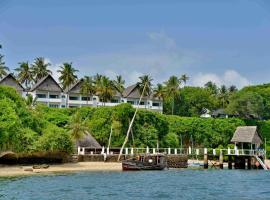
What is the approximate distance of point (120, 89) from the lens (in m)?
119

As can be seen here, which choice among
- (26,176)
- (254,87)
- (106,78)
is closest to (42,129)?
(26,176)

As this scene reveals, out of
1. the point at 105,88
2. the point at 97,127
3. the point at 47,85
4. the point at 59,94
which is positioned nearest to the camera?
the point at 97,127

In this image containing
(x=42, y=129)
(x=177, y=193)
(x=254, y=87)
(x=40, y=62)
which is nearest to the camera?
(x=177, y=193)

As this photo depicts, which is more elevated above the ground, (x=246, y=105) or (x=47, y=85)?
(x=47, y=85)

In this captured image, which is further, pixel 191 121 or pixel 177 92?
pixel 177 92

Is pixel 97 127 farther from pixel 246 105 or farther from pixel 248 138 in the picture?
pixel 246 105

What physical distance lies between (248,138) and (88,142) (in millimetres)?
25563

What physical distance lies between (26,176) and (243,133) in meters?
40.9

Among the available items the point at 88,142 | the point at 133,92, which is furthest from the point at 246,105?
the point at 88,142

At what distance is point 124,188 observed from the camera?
140ft

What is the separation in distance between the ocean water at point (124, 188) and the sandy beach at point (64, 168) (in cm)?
394

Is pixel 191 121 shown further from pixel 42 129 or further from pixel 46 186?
pixel 46 186

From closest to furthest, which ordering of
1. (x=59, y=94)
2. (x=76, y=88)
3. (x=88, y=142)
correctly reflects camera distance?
(x=88, y=142)
(x=59, y=94)
(x=76, y=88)

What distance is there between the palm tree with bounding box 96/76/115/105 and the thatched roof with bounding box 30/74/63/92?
9115 millimetres
